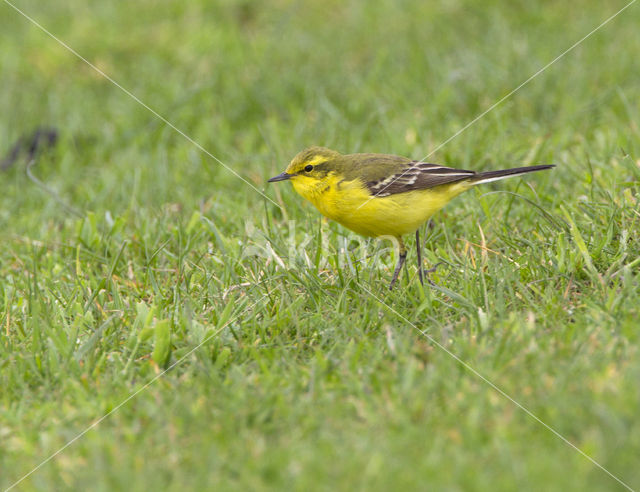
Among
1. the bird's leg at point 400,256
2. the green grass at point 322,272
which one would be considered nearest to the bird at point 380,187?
the bird's leg at point 400,256

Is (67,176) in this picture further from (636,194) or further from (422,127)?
(636,194)

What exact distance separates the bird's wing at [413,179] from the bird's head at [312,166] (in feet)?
0.98

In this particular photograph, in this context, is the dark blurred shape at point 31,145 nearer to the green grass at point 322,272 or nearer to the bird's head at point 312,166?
the green grass at point 322,272

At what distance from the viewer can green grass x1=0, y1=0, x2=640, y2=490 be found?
3.04m

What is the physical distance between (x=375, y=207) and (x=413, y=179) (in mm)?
376

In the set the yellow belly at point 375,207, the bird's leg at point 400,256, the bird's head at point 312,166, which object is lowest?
the bird's leg at point 400,256

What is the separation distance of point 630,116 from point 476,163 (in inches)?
51.2

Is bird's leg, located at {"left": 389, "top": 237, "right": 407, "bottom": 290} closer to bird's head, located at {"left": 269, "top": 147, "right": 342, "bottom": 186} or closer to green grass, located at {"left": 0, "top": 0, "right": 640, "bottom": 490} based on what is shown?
green grass, located at {"left": 0, "top": 0, "right": 640, "bottom": 490}

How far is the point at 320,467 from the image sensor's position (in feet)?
9.48

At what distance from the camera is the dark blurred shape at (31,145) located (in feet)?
24.9

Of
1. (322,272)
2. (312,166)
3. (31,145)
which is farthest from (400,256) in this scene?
(31,145)

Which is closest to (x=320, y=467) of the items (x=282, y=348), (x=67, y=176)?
(x=282, y=348)

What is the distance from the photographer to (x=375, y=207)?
4566 millimetres

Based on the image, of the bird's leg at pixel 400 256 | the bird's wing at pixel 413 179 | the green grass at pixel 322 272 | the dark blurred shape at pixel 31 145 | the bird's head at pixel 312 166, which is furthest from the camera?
the dark blurred shape at pixel 31 145
